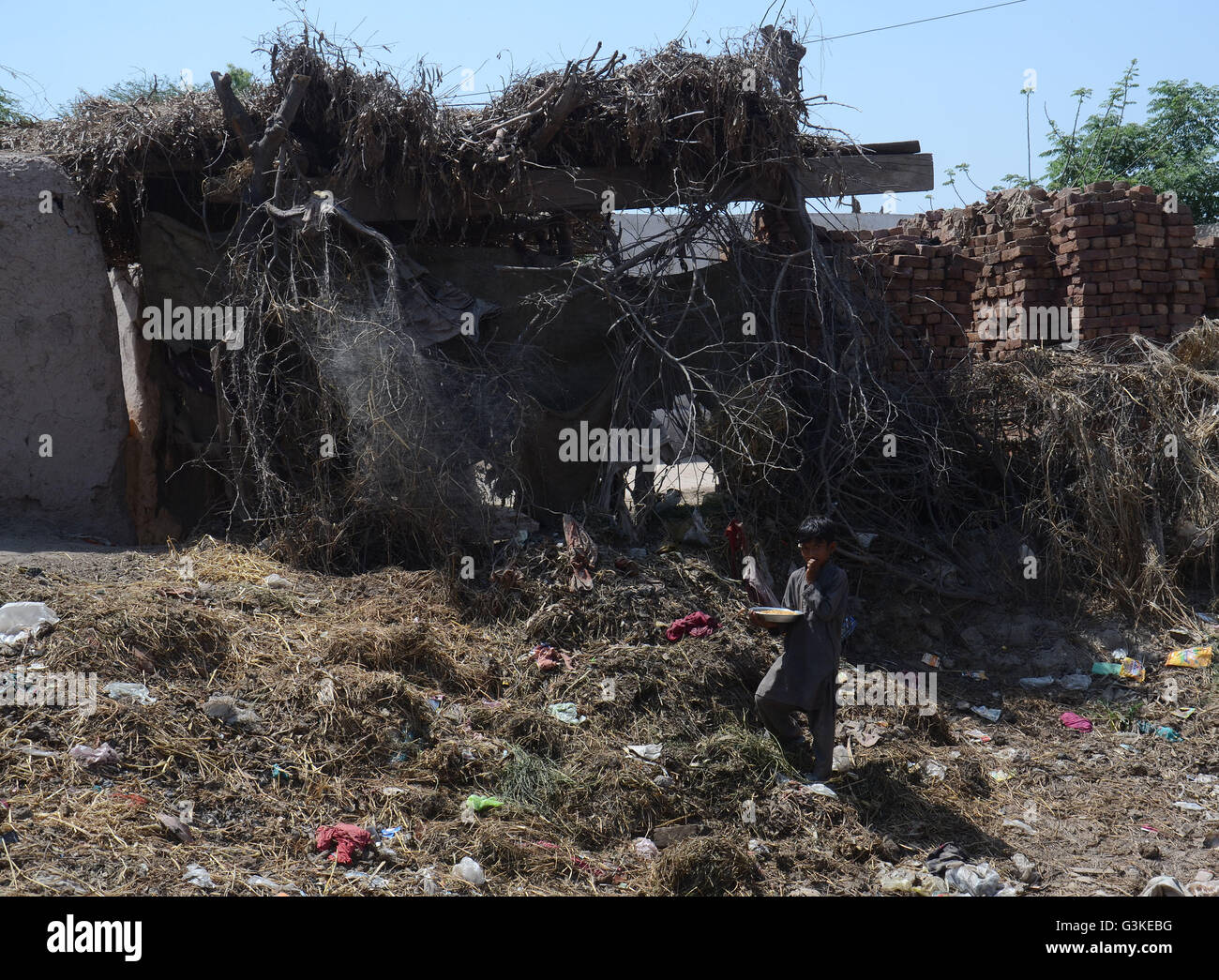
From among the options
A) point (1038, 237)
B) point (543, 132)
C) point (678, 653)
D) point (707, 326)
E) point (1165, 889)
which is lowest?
point (1165, 889)

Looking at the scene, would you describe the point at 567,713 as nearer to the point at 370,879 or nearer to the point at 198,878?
the point at 370,879

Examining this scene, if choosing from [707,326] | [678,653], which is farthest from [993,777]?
[707,326]

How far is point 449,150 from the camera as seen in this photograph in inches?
264

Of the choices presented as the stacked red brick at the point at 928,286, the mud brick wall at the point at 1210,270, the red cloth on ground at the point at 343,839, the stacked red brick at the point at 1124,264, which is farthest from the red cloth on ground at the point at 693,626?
the mud brick wall at the point at 1210,270

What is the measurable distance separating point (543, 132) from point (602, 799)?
4236 millimetres

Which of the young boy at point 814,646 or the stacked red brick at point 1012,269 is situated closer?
the young boy at point 814,646

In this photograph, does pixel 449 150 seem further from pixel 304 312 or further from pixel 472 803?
pixel 472 803

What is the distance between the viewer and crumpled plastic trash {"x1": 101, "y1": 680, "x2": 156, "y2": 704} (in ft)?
14.6

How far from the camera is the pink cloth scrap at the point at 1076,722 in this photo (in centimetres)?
561

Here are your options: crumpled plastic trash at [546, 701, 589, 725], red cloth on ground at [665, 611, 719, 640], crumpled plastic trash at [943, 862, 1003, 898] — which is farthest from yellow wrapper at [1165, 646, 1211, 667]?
crumpled plastic trash at [546, 701, 589, 725]

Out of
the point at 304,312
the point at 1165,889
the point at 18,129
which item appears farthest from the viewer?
the point at 18,129

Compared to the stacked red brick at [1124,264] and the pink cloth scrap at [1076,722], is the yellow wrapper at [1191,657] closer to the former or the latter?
the pink cloth scrap at [1076,722]

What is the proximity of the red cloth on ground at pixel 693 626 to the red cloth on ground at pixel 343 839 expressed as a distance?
204 cm
